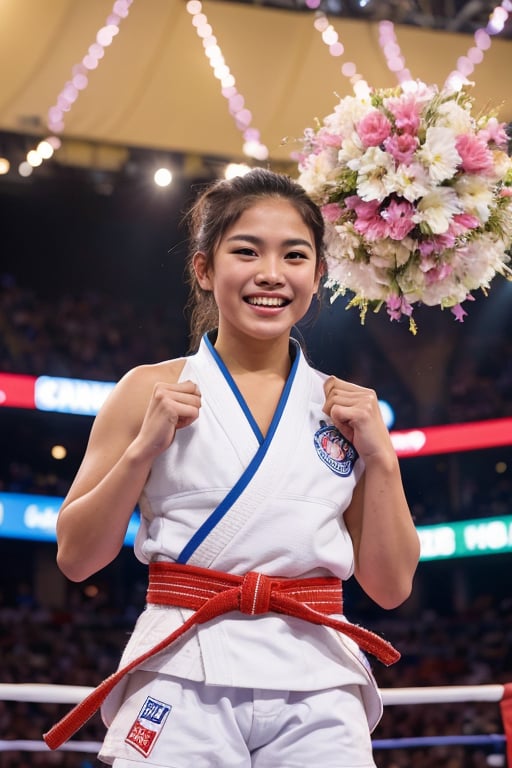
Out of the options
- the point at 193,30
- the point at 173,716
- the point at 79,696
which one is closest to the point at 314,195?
the point at 173,716

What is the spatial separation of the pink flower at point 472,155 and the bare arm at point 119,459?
2.20ft

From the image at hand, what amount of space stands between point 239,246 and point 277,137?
778 centimetres

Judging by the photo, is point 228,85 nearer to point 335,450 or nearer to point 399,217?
point 399,217

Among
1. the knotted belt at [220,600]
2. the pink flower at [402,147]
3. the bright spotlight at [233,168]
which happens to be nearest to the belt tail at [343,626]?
the knotted belt at [220,600]

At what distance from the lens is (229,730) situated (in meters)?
1.57

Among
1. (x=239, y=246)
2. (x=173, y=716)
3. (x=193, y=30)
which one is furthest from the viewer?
(x=193, y=30)

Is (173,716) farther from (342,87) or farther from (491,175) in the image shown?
(342,87)

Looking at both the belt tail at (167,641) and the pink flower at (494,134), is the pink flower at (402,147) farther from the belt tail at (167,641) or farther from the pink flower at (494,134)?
the belt tail at (167,641)

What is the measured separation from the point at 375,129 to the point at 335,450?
24.6 inches

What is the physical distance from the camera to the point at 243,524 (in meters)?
1.64

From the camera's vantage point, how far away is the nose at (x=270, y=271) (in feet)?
5.93

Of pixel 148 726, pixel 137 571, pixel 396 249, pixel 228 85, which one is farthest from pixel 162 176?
pixel 148 726

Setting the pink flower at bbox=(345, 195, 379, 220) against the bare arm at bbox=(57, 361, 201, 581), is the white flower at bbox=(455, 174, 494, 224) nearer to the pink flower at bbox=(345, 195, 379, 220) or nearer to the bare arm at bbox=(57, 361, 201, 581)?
the pink flower at bbox=(345, 195, 379, 220)

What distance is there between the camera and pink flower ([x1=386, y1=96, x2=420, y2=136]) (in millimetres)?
1930
